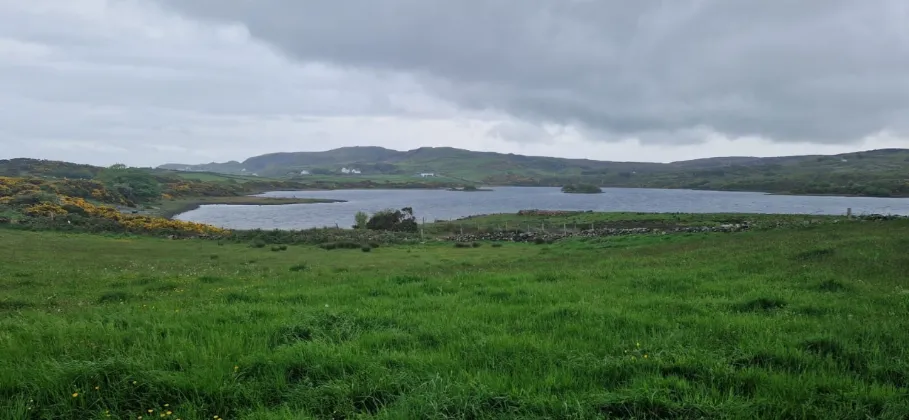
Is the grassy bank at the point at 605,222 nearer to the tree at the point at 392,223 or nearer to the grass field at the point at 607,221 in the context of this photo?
the grass field at the point at 607,221

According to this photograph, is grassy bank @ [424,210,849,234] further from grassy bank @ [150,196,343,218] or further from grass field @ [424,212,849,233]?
grassy bank @ [150,196,343,218]

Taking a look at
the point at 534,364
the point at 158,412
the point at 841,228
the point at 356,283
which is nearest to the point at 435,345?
the point at 534,364

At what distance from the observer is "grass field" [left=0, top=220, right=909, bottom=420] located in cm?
556

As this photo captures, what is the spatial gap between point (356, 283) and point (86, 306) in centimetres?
614

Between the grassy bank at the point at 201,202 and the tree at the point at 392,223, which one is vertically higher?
the tree at the point at 392,223

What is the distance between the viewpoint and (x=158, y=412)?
5.39m

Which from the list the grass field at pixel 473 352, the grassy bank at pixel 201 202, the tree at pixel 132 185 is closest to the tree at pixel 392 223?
the grassy bank at pixel 201 202

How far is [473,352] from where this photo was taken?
7.20 meters

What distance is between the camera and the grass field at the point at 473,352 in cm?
556

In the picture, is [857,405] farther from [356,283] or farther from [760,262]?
[760,262]

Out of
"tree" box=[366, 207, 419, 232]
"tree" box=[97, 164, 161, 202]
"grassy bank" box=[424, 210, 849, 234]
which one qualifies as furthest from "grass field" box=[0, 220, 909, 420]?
"tree" box=[97, 164, 161, 202]

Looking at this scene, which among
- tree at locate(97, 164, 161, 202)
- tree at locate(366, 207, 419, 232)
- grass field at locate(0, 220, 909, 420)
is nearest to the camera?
grass field at locate(0, 220, 909, 420)

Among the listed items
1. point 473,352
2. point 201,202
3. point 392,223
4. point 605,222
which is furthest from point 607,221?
point 201,202

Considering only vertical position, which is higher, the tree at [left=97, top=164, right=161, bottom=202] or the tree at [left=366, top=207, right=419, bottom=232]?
the tree at [left=97, top=164, right=161, bottom=202]
